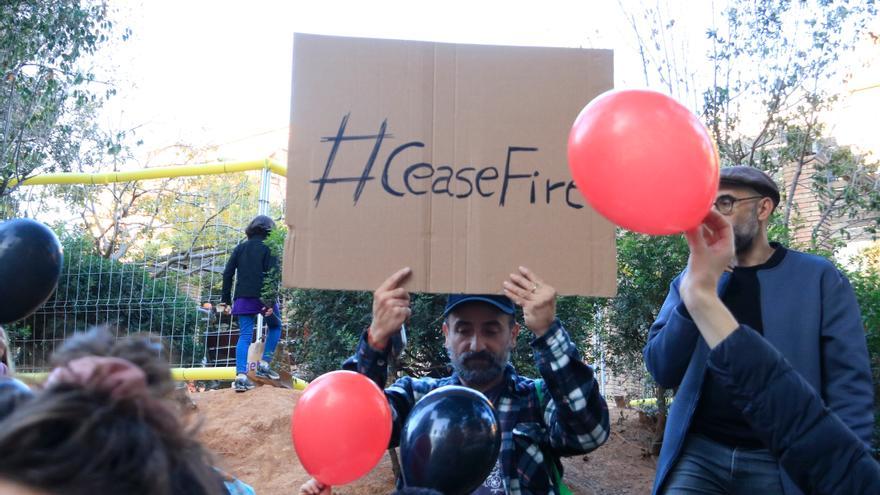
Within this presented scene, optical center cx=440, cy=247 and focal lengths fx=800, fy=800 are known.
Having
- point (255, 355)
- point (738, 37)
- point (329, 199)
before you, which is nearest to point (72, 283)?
point (255, 355)

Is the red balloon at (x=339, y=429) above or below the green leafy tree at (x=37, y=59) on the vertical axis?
below

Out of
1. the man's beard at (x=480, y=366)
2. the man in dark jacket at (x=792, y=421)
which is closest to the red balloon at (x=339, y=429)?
the man's beard at (x=480, y=366)

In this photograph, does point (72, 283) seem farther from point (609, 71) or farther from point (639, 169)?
point (639, 169)

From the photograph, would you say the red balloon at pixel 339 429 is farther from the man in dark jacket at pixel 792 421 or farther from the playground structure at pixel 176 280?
the playground structure at pixel 176 280

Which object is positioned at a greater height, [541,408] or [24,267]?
[24,267]

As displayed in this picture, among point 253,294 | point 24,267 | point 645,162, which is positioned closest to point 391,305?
point 645,162

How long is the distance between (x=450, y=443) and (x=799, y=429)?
82 cm

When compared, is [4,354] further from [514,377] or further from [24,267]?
[514,377]

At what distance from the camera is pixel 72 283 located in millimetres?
7801

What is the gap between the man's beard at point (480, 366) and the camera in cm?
267

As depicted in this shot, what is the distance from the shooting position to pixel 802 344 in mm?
2553

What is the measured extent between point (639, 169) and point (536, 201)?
701mm

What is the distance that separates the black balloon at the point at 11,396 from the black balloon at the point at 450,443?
38.6 inches

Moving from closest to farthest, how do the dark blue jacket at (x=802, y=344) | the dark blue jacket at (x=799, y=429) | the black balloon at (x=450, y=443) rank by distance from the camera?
1. the dark blue jacket at (x=799, y=429)
2. the black balloon at (x=450, y=443)
3. the dark blue jacket at (x=802, y=344)
